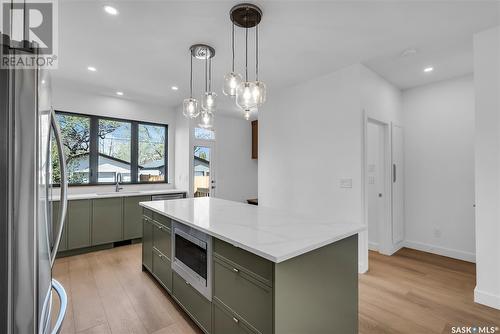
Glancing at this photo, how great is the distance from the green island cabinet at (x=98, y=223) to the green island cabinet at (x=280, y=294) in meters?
2.04

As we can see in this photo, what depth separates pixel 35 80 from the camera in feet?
2.88

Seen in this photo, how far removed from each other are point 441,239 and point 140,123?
18.6ft

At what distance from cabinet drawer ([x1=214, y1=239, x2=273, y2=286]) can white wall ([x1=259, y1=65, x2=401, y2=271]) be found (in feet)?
6.10

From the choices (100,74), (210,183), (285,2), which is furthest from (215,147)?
(285,2)

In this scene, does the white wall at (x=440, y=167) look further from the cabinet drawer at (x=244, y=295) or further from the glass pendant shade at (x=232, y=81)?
the cabinet drawer at (x=244, y=295)

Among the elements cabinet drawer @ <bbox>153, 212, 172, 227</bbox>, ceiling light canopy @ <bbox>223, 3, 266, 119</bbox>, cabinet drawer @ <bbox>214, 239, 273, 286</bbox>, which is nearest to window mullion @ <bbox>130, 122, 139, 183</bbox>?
cabinet drawer @ <bbox>153, 212, 172, 227</bbox>

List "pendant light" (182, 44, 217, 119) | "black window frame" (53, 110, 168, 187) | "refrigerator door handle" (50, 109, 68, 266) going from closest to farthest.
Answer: "refrigerator door handle" (50, 109, 68, 266), "pendant light" (182, 44, 217, 119), "black window frame" (53, 110, 168, 187)

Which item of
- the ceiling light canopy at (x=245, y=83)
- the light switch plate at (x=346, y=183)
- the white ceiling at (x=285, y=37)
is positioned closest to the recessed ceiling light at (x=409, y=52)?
the white ceiling at (x=285, y=37)

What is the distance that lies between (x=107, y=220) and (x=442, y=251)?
5.24 m

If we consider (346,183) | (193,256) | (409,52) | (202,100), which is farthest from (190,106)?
(409,52)

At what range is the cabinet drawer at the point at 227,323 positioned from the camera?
1.45m

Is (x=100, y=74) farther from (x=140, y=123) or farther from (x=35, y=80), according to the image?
(x=35, y=80)

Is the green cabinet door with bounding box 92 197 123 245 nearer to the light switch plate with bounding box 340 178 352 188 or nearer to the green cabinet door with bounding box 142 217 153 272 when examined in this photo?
the green cabinet door with bounding box 142 217 153 272

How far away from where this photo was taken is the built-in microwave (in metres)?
1.77
